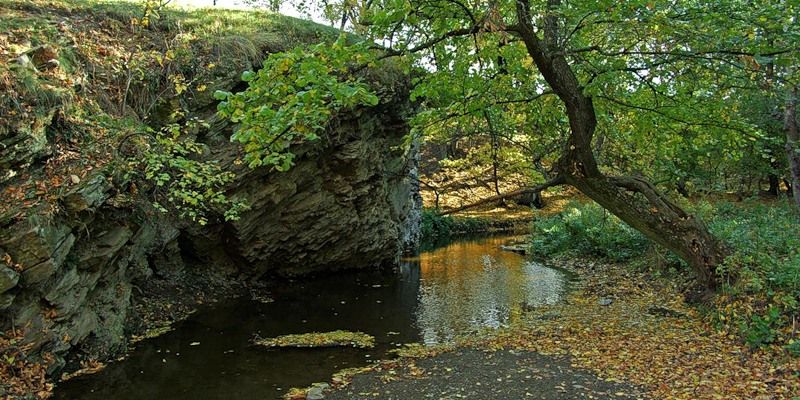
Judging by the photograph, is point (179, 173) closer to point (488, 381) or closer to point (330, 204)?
point (330, 204)

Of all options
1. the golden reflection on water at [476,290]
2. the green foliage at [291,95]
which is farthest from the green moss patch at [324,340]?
the green foliage at [291,95]

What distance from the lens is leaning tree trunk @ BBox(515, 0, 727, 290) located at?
28.7 ft

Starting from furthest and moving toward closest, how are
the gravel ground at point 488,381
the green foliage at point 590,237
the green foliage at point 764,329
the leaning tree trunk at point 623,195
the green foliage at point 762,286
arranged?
the green foliage at point 590,237, the leaning tree trunk at point 623,195, the green foliage at point 762,286, the green foliage at point 764,329, the gravel ground at point 488,381

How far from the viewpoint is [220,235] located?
13906mm

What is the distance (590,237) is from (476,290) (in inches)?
283

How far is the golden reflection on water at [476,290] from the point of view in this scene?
11038mm

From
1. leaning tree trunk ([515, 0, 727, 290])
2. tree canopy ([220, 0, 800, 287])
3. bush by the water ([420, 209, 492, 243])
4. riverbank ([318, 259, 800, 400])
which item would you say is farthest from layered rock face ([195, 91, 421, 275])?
bush by the water ([420, 209, 492, 243])

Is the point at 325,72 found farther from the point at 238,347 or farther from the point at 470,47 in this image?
the point at 238,347

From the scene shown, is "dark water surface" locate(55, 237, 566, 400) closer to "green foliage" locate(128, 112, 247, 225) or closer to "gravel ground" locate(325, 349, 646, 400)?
"gravel ground" locate(325, 349, 646, 400)

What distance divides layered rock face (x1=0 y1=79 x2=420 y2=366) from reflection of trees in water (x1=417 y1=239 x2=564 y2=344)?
8.37 feet

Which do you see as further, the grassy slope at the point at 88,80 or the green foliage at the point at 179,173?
the green foliage at the point at 179,173

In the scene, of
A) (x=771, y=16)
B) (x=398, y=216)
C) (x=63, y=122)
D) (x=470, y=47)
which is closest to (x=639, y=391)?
(x=771, y=16)

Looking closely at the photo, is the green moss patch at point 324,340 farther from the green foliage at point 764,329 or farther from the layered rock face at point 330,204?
the green foliage at point 764,329

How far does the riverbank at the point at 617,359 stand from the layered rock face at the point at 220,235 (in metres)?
4.14
